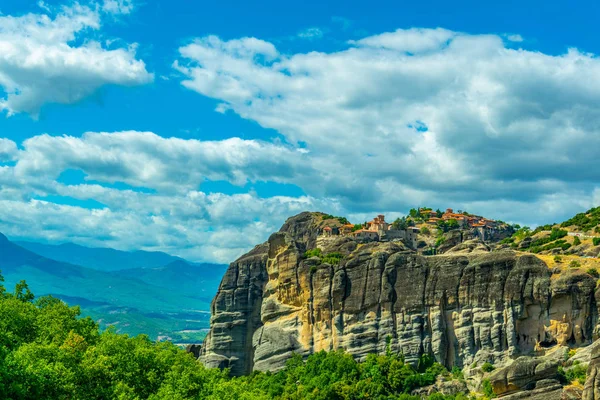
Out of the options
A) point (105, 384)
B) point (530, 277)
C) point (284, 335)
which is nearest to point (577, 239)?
point (530, 277)

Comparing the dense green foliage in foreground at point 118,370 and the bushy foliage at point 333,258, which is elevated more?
the bushy foliage at point 333,258

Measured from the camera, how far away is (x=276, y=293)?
11588cm

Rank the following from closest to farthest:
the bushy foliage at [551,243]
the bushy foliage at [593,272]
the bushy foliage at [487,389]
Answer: the bushy foliage at [487,389]
the bushy foliage at [593,272]
the bushy foliage at [551,243]

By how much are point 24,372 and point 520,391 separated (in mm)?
48550

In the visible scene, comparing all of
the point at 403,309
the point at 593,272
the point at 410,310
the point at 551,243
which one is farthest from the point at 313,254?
the point at 593,272

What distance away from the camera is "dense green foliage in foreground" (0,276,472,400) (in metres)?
51.3

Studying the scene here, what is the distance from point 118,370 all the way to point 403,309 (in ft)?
145

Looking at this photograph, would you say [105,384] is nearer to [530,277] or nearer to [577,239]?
[530,277]

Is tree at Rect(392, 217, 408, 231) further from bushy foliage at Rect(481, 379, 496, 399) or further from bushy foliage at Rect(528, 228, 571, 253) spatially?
bushy foliage at Rect(481, 379, 496, 399)

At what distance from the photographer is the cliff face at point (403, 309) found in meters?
84.4

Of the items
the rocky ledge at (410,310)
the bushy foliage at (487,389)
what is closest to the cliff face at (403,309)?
the rocky ledge at (410,310)

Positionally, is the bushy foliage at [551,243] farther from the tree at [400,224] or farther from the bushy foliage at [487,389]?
the tree at [400,224]

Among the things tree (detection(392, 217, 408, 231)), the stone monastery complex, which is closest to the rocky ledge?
the stone monastery complex

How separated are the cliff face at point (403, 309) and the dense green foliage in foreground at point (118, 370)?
175 inches
